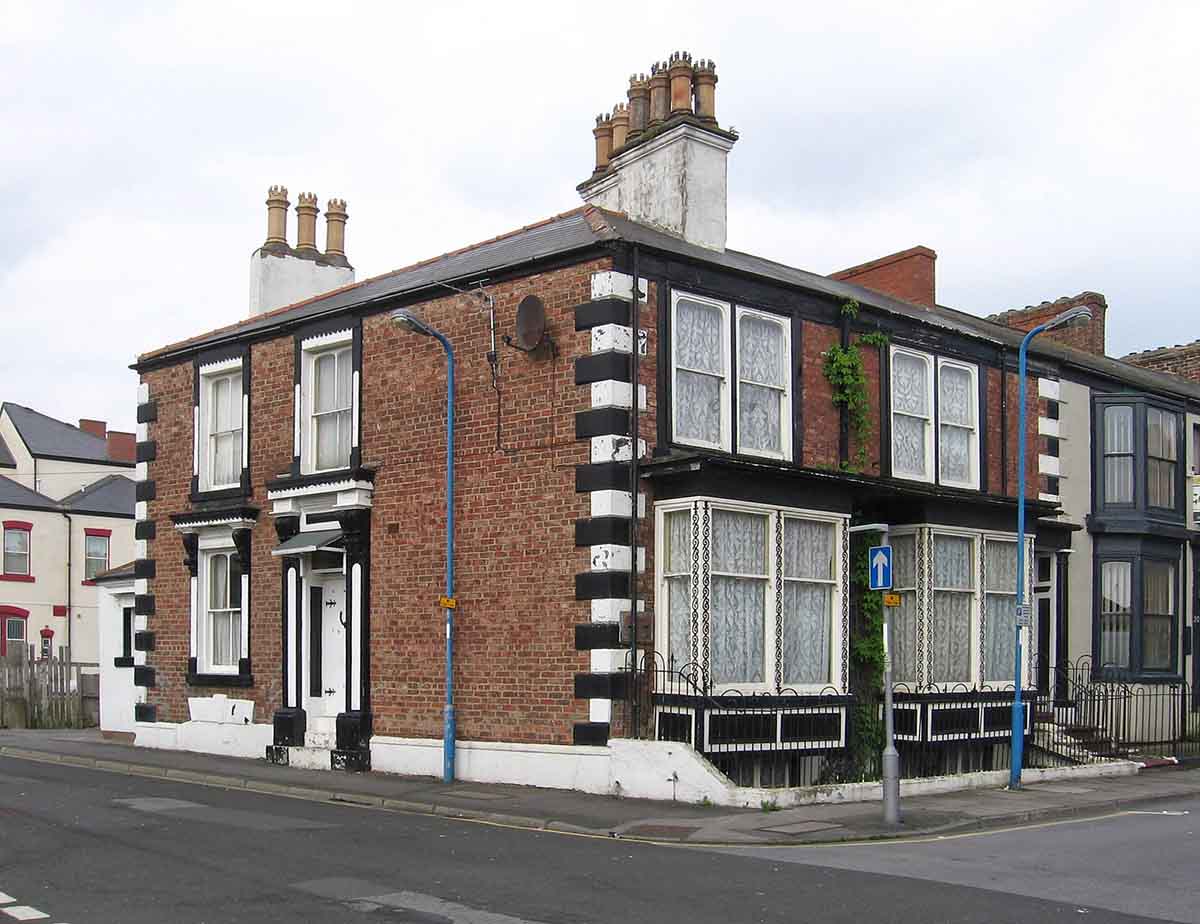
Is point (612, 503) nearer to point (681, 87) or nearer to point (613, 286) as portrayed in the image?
point (613, 286)

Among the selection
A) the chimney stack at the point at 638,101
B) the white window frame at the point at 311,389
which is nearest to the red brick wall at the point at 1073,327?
the chimney stack at the point at 638,101

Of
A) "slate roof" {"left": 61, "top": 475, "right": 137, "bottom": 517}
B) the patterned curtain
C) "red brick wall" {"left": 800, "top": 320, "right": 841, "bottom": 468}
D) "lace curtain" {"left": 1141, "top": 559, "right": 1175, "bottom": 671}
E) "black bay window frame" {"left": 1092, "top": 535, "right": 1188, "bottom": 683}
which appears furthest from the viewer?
"slate roof" {"left": 61, "top": 475, "right": 137, "bottom": 517}

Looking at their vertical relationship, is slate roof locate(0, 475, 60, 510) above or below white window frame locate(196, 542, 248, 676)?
above

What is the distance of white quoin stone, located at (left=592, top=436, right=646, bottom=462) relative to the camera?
700 inches

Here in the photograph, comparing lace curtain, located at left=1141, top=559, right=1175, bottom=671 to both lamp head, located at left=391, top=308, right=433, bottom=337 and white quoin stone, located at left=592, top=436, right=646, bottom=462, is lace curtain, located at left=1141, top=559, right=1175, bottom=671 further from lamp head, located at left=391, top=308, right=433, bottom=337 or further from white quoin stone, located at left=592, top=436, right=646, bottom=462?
lamp head, located at left=391, top=308, right=433, bottom=337

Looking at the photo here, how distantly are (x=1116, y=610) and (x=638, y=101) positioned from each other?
13820mm

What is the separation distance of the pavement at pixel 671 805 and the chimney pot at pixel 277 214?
10779 mm

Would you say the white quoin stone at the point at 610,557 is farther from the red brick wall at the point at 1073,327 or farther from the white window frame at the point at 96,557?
the white window frame at the point at 96,557

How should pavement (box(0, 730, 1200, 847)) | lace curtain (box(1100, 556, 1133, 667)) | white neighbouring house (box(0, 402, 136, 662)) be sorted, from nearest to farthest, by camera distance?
1. pavement (box(0, 730, 1200, 847))
2. lace curtain (box(1100, 556, 1133, 667))
3. white neighbouring house (box(0, 402, 136, 662))

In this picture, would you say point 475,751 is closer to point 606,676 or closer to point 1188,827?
point 606,676

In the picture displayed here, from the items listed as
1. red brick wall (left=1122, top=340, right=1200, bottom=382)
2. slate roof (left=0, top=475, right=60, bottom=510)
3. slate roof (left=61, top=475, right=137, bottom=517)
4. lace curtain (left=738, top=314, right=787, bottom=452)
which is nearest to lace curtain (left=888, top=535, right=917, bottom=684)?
lace curtain (left=738, top=314, right=787, bottom=452)

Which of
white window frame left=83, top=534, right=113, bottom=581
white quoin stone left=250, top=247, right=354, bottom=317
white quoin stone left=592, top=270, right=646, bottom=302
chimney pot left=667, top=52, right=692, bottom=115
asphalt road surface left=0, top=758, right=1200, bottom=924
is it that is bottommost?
asphalt road surface left=0, top=758, right=1200, bottom=924

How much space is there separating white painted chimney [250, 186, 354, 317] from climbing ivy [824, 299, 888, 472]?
1104cm

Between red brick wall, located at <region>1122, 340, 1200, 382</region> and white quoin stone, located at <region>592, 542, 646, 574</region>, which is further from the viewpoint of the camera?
red brick wall, located at <region>1122, 340, 1200, 382</region>
